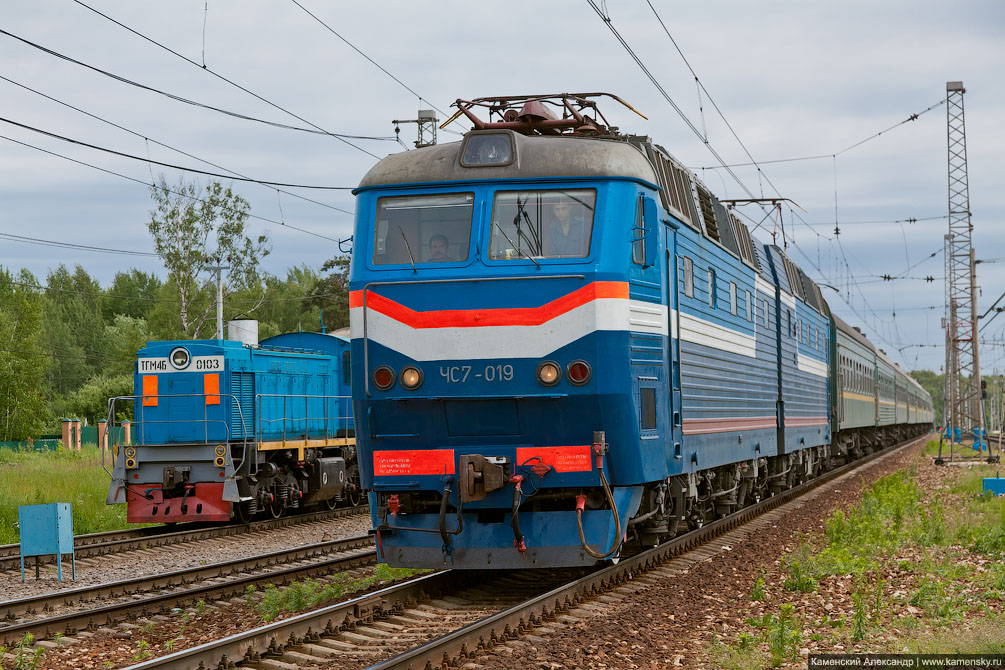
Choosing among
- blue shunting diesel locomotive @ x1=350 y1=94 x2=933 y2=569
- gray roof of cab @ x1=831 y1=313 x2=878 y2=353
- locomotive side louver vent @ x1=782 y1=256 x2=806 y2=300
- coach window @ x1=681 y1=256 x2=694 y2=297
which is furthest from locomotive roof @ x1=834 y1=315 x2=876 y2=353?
blue shunting diesel locomotive @ x1=350 y1=94 x2=933 y2=569

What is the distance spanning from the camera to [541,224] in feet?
29.4

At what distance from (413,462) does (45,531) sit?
5413 mm

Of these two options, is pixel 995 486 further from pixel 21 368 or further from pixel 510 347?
pixel 21 368

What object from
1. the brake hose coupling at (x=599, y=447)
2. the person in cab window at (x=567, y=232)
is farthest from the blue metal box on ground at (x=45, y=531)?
the person in cab window at (x=567, y=232)

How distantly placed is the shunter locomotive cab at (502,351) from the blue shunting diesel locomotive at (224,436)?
25.3 ft

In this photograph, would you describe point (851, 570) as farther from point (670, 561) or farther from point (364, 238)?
point (364, 238)

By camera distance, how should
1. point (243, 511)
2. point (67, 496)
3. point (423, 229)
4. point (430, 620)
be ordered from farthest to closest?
point (67, 496)
point (243, 511)
point (423, 229)
point (430, 620)

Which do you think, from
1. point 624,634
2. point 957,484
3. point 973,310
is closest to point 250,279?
point 973,310

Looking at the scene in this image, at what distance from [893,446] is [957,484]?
3090 centimetres

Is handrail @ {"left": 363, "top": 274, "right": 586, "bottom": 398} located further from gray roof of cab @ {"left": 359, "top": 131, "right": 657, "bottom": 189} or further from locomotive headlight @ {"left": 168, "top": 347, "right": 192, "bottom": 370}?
locomotive headlight @ {"left": 168, "top": 347, "right": 192, "bottom": 370}

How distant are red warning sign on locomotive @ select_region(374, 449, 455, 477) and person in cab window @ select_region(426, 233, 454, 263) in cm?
166

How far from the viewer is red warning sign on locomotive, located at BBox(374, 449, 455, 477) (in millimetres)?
8945

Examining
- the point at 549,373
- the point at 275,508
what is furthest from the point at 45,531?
the point at 549,373

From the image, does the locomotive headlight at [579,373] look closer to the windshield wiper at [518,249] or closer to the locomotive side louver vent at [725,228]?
the windshield wiper at [518,249]
